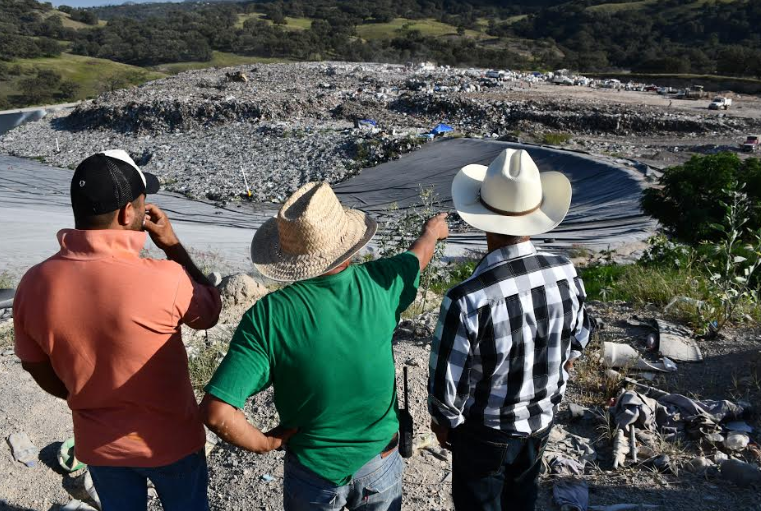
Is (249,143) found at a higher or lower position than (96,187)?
lower

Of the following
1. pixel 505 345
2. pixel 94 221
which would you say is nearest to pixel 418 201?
pixel 505 345

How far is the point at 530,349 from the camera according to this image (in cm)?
205

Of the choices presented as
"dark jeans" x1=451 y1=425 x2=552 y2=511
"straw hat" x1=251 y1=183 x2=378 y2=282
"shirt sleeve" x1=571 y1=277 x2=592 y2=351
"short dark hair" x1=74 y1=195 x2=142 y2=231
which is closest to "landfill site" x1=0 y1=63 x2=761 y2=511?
"dark jeans" x1=451 y1=425 x2=552 y2=511

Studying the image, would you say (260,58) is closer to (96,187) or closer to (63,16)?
(63,16)

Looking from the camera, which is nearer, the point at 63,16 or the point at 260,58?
the point at 260,58

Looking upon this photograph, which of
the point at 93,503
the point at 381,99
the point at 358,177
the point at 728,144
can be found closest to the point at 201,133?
the point at 381,99

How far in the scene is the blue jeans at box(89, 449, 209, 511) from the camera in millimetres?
1949

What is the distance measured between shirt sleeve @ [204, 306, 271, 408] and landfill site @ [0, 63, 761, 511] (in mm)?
1405

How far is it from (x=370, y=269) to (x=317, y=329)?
1.00ft

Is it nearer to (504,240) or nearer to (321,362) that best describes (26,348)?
(321,362)

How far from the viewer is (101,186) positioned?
1.80 metres

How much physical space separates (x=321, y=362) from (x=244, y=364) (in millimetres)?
213

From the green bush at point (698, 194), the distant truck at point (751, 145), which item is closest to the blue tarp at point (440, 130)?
the distant truck at point (751, 145)

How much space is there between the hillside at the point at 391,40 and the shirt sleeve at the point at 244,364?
147 ft
